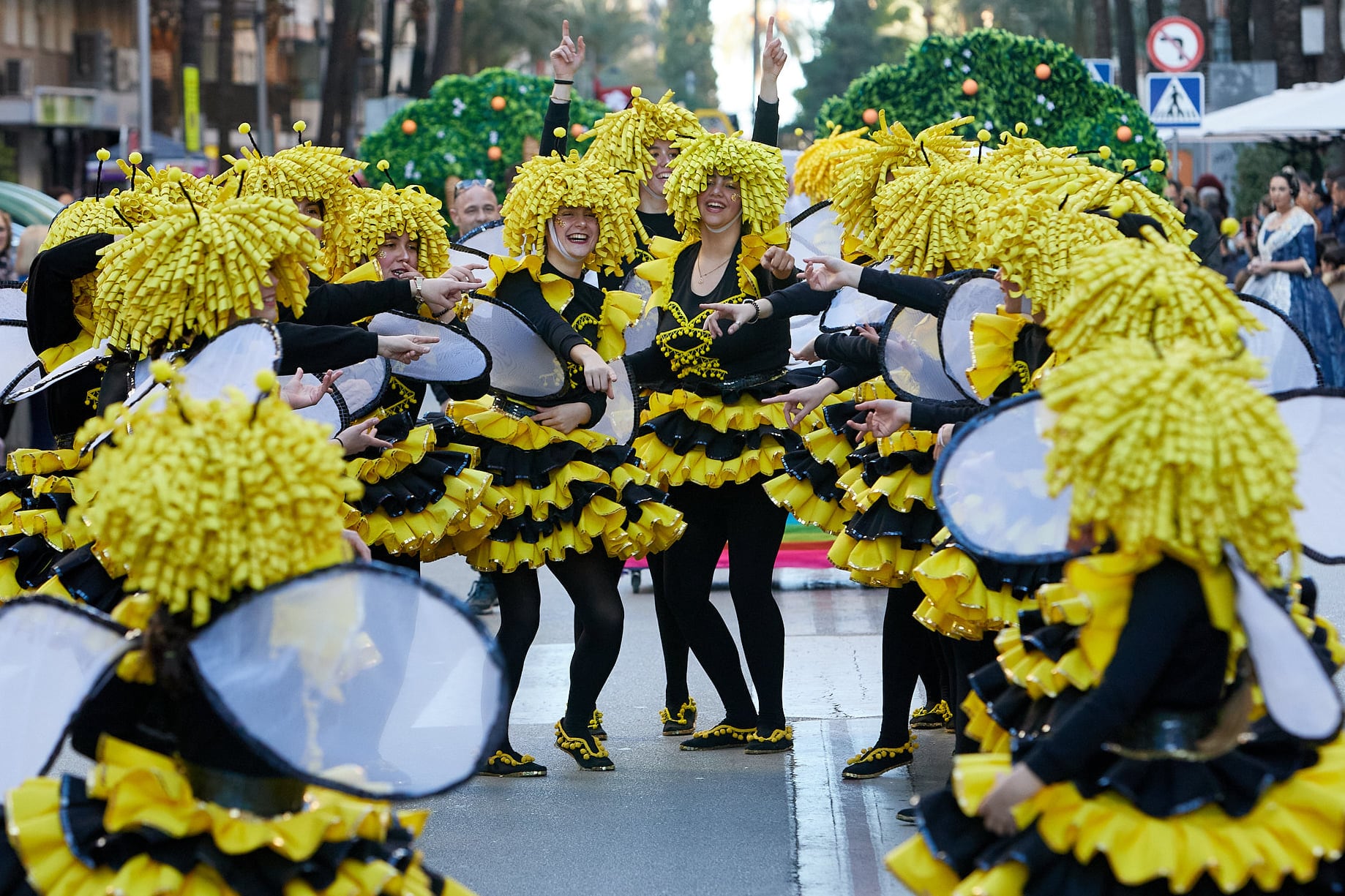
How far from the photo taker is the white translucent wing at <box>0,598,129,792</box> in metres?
3.37

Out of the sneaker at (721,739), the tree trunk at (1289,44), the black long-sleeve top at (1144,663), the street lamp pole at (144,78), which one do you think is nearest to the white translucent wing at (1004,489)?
the black long-sleeve top at (1144,663)

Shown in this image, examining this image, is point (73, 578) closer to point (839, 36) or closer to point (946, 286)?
point (946, 286)

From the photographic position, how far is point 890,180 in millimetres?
6469

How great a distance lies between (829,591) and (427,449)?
4.16 m

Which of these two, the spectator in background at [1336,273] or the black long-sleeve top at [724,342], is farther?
the spectator in background at [1336,273]

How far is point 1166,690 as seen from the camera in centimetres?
328

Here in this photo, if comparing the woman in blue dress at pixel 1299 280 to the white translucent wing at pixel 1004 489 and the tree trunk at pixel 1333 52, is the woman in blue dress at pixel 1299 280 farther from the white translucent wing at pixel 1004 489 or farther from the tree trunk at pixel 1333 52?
the tree trunk at pixel 1333 52

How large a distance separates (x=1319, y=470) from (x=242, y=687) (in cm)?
233

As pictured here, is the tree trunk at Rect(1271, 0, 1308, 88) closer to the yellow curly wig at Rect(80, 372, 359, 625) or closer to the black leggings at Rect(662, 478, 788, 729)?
the black leggings at Rect(662, 478, 788, 729)

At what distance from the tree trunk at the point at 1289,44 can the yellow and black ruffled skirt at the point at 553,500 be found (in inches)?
886

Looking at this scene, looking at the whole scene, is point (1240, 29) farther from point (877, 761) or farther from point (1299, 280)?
point (877, 761)

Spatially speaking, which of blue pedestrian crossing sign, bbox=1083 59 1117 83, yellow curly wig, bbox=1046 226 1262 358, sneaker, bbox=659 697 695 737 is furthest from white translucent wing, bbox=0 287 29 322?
blue pedestrian crossing sign, bbox=1083 59 1117 83

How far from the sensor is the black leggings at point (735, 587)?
20.4 ft

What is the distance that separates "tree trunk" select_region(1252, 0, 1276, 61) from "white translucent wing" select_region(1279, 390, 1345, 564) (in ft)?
80.8
